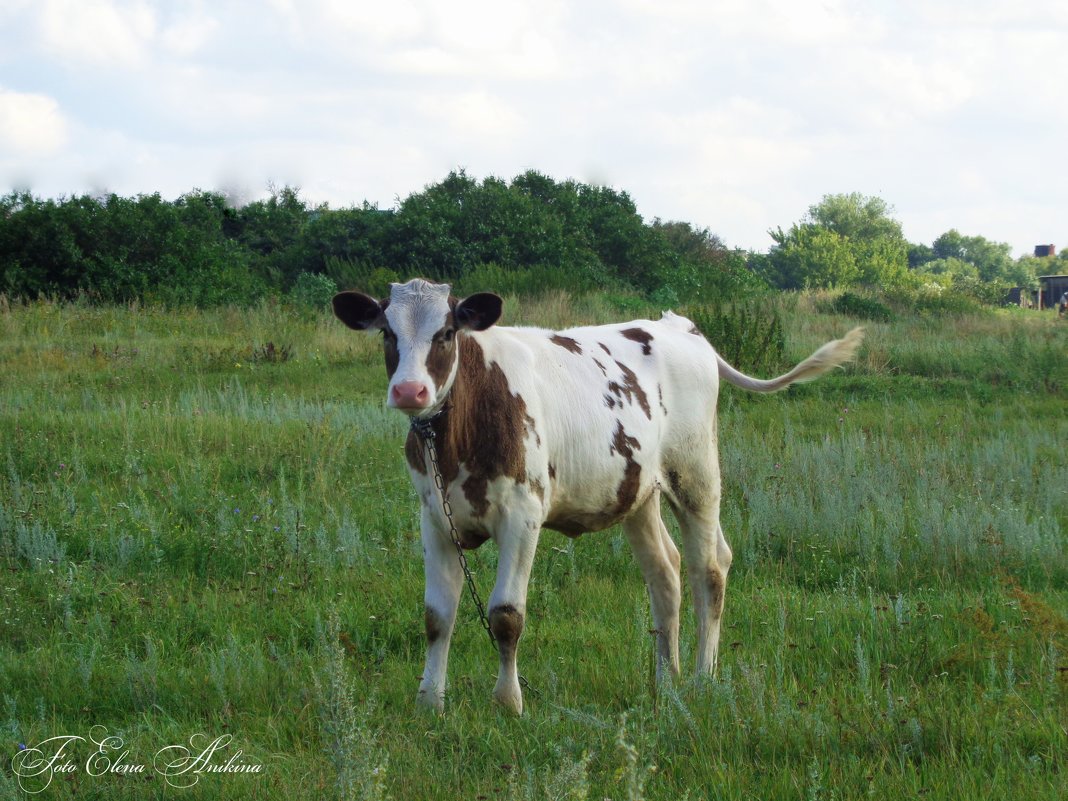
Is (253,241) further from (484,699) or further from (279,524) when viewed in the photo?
(484,699)

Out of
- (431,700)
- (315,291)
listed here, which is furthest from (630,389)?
(315,291)

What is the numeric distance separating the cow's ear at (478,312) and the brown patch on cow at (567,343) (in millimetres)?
871

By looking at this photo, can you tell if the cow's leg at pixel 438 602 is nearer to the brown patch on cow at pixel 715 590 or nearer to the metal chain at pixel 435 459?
the metal chain at pixel 435 459

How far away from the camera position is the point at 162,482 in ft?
29.0

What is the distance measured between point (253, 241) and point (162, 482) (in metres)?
28.9

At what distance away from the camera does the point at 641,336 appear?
6277 millimetres

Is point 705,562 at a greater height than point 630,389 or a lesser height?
lesser

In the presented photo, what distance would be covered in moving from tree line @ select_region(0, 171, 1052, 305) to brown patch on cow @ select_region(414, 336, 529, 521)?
1766cm

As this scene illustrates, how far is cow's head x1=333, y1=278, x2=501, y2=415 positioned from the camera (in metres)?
4.59

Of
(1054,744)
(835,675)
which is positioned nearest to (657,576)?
(835,675)

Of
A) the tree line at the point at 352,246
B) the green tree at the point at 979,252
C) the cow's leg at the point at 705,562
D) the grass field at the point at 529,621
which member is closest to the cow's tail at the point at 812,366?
the cow's leg at the point at 705,562

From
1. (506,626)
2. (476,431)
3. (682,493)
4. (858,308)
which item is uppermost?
(858,308)

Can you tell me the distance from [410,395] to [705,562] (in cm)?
242

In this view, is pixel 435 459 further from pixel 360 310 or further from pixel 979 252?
pixel 979 252
